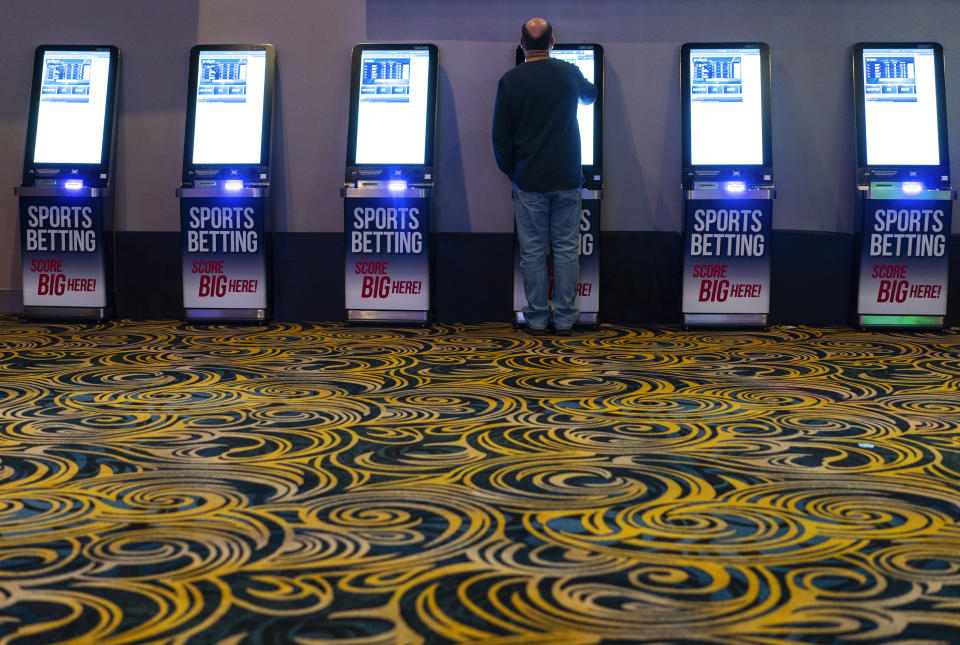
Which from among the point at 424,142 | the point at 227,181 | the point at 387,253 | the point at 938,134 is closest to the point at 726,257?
the point at 938,134

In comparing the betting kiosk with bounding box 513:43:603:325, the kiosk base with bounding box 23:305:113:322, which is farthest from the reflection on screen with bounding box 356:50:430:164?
the kiosk base with bounding box 23:305:113:322

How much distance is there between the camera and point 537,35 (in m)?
5.41

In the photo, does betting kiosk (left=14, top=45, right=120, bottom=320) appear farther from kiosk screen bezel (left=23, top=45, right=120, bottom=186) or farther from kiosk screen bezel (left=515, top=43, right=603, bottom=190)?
kiosk screen bezel (left=515, top=43, right=603, bottom=190)

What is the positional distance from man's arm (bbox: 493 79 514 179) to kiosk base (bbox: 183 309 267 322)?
1699 millimetres

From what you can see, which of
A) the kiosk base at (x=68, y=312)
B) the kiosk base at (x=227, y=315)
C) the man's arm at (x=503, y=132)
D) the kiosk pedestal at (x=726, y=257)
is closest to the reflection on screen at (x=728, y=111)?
the kiosk pedestal at (x=726, y=257)

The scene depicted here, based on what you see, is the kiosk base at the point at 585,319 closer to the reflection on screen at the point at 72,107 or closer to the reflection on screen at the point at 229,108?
the reflection on screen at the point at 229,108

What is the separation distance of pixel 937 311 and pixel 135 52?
500 centimetres

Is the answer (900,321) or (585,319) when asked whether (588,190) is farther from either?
(900,321)

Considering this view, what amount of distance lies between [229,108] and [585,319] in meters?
2.42

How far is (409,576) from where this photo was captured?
2.13 metres

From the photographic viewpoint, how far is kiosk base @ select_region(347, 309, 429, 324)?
19.6 feet

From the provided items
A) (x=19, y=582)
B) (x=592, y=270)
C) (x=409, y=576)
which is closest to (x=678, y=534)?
(x=409, y=576)

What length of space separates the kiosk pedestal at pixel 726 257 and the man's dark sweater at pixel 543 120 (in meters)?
0.80

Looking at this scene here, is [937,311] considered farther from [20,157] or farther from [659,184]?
[20,157]
